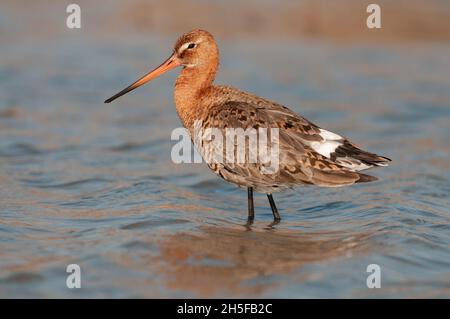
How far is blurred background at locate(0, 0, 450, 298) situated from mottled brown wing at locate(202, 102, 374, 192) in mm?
462

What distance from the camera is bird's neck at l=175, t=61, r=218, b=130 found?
7395 millimetres

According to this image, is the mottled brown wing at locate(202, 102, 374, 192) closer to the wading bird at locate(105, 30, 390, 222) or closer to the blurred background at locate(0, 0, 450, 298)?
the wading bird at locate(105, 30, 390, 222)

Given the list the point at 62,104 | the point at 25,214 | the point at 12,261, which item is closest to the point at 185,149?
the point at 62,104

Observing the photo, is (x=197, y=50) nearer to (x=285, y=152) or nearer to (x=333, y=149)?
(x=285, y=152)

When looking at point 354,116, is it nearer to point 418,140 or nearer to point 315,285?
point 418,140

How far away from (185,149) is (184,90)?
2601 mm

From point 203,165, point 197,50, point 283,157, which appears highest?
point 197,50

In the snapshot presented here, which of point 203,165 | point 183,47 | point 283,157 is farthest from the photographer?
point 203,165

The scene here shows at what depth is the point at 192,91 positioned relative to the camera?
24.8 feet

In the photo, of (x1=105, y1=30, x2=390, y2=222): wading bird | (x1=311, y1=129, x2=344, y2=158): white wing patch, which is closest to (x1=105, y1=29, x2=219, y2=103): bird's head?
(x1=105, y1=30, x2=390, y2=222): wading bird

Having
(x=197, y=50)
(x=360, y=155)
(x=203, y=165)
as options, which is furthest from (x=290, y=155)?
(x=203, y=165)

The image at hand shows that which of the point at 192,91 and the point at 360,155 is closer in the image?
the point at 360,155

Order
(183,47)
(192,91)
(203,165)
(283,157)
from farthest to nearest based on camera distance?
1. (203,165)
2. (183,47)
3. (192,91)
4. (283,157)

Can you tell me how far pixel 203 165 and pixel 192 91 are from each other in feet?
7.06
